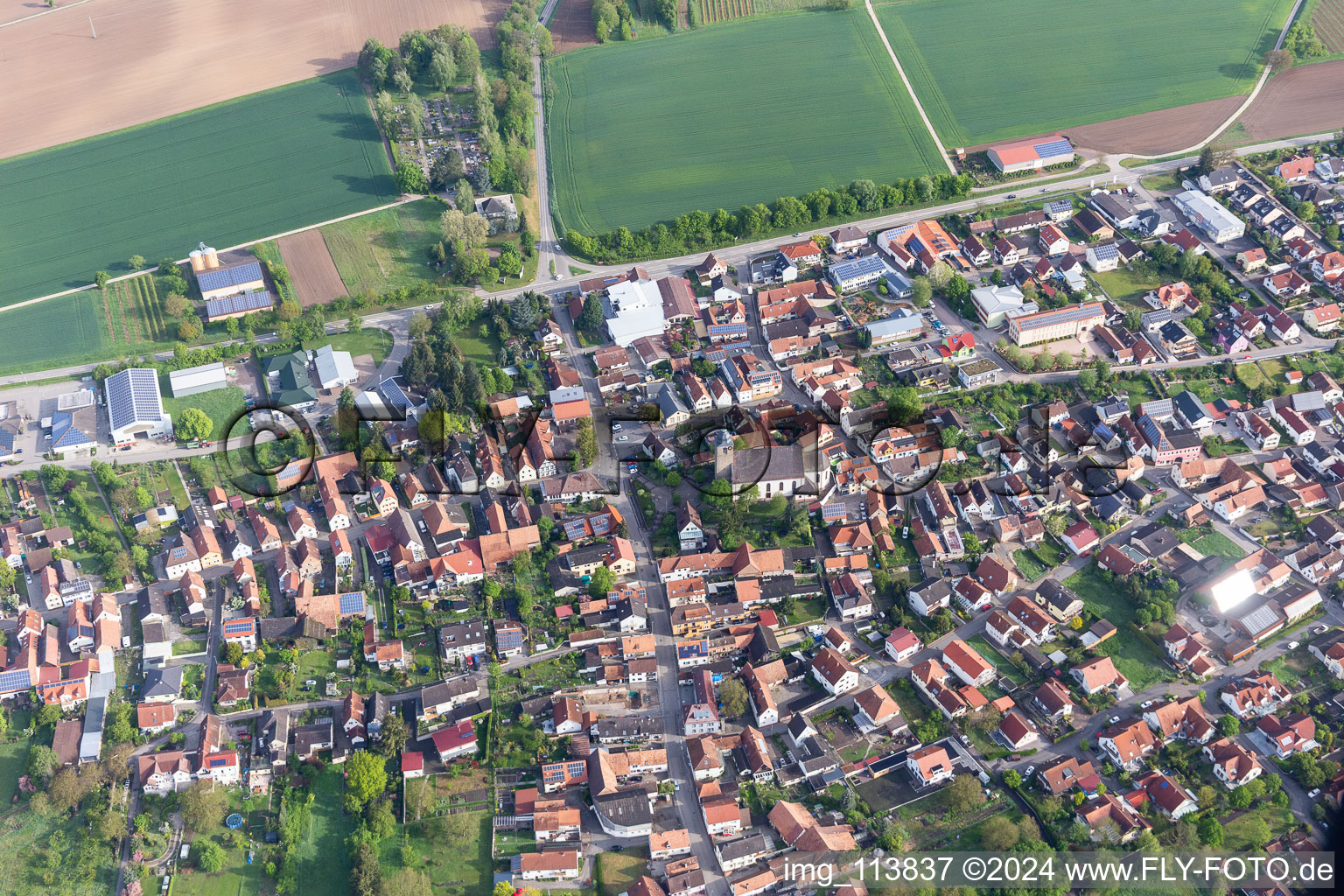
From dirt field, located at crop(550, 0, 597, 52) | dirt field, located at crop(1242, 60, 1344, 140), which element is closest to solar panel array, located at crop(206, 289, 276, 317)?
dirt field, located at crop(550, 0, 597, 52)

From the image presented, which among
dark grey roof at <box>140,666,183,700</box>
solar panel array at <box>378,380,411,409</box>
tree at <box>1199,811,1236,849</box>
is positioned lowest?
tree at <box>1199,811,1236,849</box>

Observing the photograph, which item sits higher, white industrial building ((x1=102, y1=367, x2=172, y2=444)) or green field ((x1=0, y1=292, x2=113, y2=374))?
green field ((x1=0, y1=292, x2=113, y2=374))

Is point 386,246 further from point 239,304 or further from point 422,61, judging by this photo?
point 422,61

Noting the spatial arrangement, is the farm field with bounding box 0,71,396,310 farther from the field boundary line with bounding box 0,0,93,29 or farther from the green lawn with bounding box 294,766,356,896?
the green lawn with bounding box 294,766,356,896

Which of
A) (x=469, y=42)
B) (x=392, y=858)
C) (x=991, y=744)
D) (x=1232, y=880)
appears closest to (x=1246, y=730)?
(x=1232, y=880)

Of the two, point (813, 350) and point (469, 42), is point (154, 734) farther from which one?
point (469, 42)

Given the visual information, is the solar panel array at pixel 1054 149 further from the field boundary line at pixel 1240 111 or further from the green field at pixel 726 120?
the green field at pixel 726 120

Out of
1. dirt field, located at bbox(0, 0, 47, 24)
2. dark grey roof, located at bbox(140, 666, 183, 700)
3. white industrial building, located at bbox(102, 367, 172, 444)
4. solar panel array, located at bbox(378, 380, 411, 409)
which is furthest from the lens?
dirt field, located at bbox(0, 0, 47, 24)

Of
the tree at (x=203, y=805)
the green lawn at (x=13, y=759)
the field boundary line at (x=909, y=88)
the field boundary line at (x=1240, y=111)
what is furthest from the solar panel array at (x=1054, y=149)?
the green lawn at (x=13, y=759)
